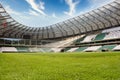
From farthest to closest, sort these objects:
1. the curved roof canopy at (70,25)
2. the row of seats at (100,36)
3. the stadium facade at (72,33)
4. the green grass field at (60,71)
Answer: the row of seats at (100,36), the stadium facade at (72,33), the curved roof canopy at (70,25), the green grass field at (60,71)

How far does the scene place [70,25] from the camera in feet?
222

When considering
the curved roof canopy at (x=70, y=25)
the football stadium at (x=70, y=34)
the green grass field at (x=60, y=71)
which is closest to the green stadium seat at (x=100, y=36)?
the football stadium at (x=70, y=34)

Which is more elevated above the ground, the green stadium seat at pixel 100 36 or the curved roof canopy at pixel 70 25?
the curved roof canopy at pixel 70 25

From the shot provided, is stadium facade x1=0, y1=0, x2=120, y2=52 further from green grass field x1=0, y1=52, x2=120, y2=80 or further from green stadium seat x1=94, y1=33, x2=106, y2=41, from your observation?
green grass field x1=0, y1=52, x2=120, y2=80

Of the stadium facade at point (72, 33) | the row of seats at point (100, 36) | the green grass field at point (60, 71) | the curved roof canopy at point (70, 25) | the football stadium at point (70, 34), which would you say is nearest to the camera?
the green grass field at point (60, 71)

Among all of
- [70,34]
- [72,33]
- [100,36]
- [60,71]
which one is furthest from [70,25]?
[60,71]

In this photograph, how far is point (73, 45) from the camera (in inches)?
2889

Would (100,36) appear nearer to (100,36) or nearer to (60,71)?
(100,36)

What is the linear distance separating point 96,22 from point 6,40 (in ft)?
125

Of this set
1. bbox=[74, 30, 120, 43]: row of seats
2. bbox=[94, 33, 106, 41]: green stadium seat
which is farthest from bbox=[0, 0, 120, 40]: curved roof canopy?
bbox=[94, 33, 106, 41]: green stadium seat

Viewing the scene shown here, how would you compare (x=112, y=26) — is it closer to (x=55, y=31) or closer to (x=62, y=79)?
(x=55, y=31)

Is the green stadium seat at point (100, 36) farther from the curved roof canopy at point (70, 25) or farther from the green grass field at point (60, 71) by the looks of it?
the green grass field at point (60, 71)

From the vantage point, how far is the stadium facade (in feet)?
185

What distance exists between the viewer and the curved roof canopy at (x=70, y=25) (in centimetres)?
5469
